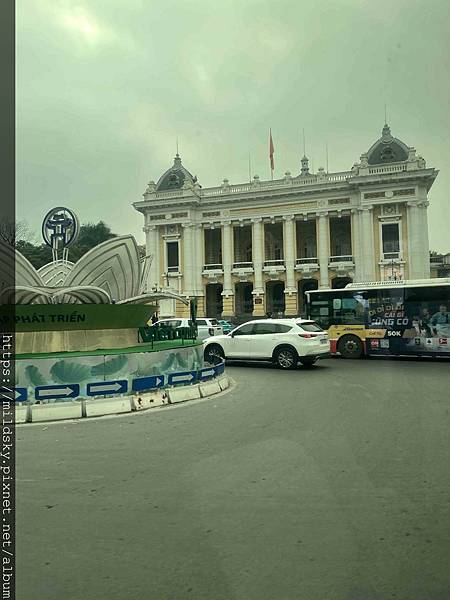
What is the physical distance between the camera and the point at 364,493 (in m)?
4.75

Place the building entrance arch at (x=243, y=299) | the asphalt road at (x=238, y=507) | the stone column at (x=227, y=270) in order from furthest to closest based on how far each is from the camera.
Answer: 1. the building entrance arch at (x=243, y=299)
2. the stone column at (x=227, y=270)
3. the asphalt road at (x=238, y=507)

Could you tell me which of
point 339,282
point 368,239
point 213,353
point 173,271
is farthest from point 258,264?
point 213,353

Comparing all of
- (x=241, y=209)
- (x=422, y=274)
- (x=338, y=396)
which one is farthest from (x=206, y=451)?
(x=241, y=209)

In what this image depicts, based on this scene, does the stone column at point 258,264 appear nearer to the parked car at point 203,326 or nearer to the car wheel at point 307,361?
the parked car at point 203,326

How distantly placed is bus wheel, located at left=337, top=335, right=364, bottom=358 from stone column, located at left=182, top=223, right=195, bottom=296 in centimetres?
3494

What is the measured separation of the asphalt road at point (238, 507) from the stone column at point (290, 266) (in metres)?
42.4

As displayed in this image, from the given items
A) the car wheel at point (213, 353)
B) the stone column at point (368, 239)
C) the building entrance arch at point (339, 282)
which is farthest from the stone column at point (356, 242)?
the car wheel at point (213, 353)

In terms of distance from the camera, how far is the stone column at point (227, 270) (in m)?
53.1

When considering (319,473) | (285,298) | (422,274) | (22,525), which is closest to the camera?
(22,525)

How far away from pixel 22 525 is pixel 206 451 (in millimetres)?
2625

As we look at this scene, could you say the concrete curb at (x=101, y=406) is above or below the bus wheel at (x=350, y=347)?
below

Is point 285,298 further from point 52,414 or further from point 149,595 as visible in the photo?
point 149,595

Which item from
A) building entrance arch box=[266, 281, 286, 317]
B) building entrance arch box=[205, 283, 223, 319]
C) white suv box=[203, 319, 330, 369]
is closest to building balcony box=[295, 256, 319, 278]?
building entrance arch box=[266, 281, 286, 317]

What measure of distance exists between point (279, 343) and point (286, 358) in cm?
51
